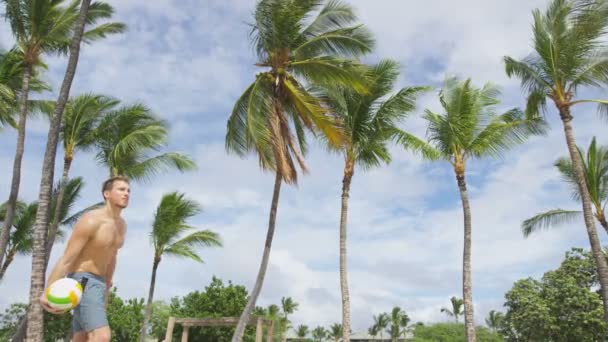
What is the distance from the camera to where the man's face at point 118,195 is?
4.25 meters

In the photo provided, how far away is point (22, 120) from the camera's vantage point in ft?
51.7

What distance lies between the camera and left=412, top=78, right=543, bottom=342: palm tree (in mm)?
16734

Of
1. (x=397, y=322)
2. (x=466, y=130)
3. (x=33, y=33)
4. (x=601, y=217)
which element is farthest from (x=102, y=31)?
(x=397, y=322)

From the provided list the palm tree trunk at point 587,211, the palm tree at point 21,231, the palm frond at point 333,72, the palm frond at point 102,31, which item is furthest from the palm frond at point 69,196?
the palm tree trunk at point 587,211

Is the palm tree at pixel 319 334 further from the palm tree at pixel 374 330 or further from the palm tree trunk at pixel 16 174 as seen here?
the palm tree trunk at pixel 16 174

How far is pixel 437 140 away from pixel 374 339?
255ft

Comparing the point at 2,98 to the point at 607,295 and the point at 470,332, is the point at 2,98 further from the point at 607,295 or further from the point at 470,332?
the point at 607,295

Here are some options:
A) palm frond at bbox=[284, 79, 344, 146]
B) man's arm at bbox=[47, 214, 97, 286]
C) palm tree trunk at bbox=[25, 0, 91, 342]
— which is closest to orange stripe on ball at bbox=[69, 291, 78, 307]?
man's arm at bbox=[47, 214, 97, 286]

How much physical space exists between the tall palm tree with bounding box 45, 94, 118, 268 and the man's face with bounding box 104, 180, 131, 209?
15567 mm

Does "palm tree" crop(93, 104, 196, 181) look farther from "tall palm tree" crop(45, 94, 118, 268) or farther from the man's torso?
the man's torso

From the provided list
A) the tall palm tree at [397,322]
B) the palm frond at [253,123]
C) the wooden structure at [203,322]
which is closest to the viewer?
the palm frond at [253,123]

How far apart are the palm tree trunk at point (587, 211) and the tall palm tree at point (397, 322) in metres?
68.6

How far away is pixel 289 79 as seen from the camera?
1502cm

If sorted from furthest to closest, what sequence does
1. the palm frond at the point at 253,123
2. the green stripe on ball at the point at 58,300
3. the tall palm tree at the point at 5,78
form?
the tall palm tree at the point at 5,78 < the palm frond at the point at 253,123 < the green stripe on ball at the point at 58,300
